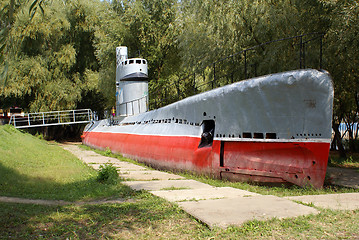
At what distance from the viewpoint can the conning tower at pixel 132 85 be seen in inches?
705

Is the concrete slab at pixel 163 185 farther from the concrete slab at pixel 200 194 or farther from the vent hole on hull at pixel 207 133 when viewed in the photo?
the vent hole on hull at pixel 207 133

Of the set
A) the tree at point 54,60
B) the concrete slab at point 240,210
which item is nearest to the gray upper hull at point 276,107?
the concrete slab at point 240,210

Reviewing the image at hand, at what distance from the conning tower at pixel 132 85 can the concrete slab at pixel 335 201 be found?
40.7 feet

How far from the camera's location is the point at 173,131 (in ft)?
37.6

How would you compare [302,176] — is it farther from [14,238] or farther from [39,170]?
[39,170]

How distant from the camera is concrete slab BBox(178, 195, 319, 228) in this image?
438cm

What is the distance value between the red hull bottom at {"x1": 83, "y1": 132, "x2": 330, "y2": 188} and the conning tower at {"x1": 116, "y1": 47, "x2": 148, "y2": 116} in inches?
297

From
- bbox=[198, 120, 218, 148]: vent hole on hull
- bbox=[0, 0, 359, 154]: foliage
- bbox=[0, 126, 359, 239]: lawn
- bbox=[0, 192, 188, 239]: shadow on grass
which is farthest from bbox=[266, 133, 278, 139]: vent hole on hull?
bbox=[0, 0, 359, 154]: foliage

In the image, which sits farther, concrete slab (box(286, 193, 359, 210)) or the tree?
the tree

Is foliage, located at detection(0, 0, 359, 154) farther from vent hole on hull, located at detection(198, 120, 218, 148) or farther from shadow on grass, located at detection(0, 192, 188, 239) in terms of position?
shadow on grass, located at detection(0, 192, 188, 239)

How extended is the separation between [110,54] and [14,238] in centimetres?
2362

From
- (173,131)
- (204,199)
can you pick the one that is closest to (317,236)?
(204,199)

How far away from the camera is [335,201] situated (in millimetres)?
5582

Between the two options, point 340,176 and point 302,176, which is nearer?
point 302,176
